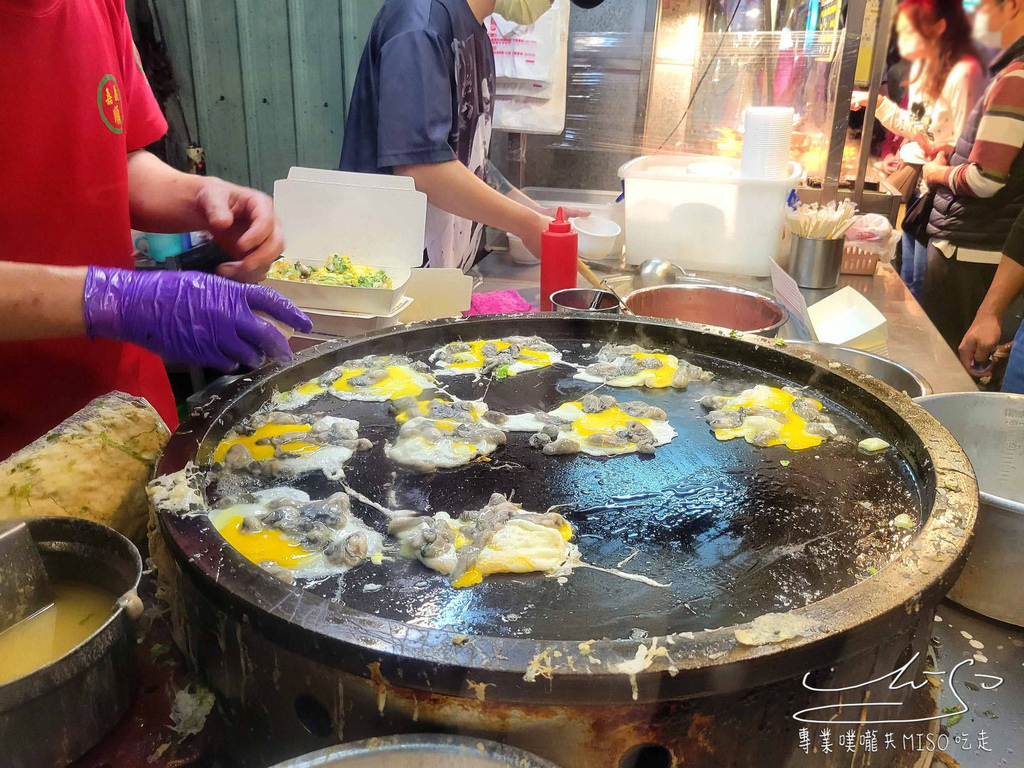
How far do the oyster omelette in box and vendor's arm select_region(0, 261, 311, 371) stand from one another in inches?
36.7

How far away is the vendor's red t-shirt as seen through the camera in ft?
5.82

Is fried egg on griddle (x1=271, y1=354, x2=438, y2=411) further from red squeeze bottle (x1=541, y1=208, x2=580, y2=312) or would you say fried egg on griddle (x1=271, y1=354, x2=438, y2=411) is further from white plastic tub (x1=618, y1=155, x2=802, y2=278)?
white plastic tub (x1=618, y1=155, x2=802, y2=278)

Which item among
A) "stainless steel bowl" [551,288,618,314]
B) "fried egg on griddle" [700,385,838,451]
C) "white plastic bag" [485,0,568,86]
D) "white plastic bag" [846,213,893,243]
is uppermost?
"white plastic bag" [485,0,568,86]

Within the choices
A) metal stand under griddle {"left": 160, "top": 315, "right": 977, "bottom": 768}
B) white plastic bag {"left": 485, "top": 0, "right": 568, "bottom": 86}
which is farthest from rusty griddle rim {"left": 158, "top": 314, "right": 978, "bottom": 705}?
white plastic bag {"left": 485, "top": 0, "right": 568, "bottom": 86}

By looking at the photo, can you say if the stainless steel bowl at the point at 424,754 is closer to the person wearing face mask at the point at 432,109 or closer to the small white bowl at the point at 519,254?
the person wearing face mask at the point at 432,109

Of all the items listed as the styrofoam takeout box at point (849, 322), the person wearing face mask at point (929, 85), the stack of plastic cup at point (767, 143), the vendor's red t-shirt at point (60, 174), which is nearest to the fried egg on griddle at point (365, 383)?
the vendor's red t-shirt at point (60, 174)

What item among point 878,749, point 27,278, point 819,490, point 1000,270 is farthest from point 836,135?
point 27,278

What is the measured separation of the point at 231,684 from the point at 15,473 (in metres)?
0.62

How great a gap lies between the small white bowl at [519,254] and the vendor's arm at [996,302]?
7.97 ft

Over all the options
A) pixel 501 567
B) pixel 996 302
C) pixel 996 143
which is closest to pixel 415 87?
pixel 501 567

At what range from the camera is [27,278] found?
4.76ft

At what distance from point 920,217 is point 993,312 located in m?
2.04

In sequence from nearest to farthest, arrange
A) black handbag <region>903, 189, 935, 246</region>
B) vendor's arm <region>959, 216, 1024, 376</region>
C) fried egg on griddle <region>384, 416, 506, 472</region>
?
fried egg on griddle <region>384, 416, 506, 472</region>
vendor's arm <region>959, 216, 1024, 376</region>
black handbag <region>903, 189, 935, 246</region>

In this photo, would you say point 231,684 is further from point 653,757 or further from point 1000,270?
point 1000,270
